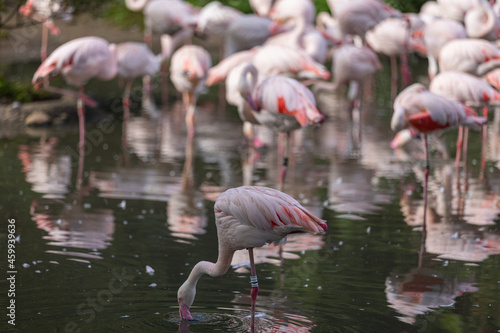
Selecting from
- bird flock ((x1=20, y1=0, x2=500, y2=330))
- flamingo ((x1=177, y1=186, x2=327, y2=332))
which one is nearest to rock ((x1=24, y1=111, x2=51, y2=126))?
bird flock ((x1=20, y1=0, x2=500, y2=330))

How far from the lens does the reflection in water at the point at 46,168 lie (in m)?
6.48

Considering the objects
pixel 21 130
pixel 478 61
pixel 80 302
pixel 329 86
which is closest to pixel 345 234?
pixel 80 302

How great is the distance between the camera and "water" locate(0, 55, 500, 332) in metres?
4.01

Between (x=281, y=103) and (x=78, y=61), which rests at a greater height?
(x=78, y=61)

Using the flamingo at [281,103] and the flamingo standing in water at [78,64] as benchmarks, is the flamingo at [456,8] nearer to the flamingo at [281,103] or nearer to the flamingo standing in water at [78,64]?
the flamingo standing in water at [78,64]

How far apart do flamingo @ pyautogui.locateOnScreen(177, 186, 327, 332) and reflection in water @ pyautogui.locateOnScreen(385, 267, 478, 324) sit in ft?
2.05

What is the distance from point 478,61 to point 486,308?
190 inches

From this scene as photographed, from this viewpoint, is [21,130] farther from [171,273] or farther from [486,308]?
[486,308]

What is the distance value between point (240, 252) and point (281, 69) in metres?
3.45

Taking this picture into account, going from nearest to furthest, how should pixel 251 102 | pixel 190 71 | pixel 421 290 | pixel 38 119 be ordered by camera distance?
pixel 421 290 < pixel 251 102 < pixel 190 71 < pixel 38 119

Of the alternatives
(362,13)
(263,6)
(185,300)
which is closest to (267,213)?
(185,300)

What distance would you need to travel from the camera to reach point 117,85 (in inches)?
483

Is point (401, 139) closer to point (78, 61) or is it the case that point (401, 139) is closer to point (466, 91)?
point (466, 91)

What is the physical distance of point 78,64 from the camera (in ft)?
26.9
